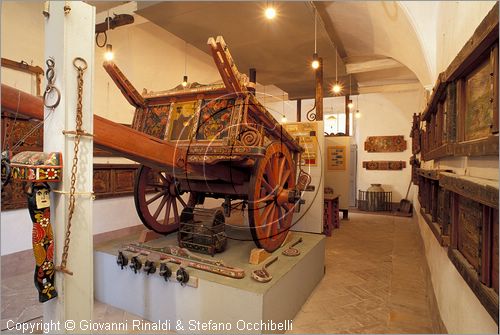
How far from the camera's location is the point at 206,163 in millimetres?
2350

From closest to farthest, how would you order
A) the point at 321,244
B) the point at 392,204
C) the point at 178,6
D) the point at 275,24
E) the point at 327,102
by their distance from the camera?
the point at 321,244 < the point at 178,6 < the point at 275,24 < the point at 392,204 < the point at 327,102

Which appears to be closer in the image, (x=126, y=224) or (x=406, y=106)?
(x=126, y=224)

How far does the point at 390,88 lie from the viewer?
8.73 m

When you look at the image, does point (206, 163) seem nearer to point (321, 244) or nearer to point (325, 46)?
point (321, 244)

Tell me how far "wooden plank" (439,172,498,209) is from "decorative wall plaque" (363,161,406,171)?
767cm

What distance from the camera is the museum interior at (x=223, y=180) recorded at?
4.11 ft

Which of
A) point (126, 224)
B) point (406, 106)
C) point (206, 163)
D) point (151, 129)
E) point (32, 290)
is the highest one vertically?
point (406, 106)

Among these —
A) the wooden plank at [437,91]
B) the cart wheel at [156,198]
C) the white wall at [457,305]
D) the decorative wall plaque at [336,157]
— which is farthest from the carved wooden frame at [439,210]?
the decorative wall plaque at [336,157]

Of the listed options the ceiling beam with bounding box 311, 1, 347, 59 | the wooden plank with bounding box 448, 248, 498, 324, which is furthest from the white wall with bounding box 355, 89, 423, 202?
the wooden plank with bounding box 448, 248, 498, 324

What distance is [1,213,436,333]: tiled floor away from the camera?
2.46 meters

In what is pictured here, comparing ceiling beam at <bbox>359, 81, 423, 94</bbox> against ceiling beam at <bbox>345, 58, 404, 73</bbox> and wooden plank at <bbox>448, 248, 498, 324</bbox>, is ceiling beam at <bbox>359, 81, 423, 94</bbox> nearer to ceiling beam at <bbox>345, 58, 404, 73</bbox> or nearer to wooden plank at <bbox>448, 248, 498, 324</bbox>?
ceiling beam at <bbox>345, 58, 404, 73</bbox>

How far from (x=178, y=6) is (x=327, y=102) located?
23.3ft

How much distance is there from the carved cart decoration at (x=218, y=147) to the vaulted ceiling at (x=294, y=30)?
1.78m

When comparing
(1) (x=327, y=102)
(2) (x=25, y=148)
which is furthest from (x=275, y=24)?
(1) (x=327, y=102)
